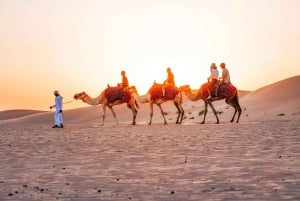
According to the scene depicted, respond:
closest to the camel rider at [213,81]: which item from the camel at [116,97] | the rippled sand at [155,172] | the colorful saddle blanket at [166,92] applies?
→ the colorful saddle blanket at [166,92]

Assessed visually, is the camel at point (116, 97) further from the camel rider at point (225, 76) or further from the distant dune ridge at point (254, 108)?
the distant dune ridge at point (254, 108)

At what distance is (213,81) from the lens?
27.4m

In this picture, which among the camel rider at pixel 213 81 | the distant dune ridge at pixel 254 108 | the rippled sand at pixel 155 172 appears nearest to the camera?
the rippled sand at pixel 155 172

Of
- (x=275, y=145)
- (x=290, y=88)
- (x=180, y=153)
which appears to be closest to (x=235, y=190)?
(x=180, y=153)

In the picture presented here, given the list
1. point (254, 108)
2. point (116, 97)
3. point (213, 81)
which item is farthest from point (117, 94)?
point (254, 108)

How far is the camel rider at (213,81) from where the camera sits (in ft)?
88.3

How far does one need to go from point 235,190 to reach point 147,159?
12.8 feet

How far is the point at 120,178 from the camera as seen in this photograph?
8.65m

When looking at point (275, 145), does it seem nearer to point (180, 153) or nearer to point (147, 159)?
point (180, 153)

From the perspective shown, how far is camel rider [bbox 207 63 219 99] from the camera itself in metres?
26.9

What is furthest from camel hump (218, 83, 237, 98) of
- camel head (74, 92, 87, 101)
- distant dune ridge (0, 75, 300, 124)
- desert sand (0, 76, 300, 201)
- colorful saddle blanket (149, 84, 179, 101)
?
desert sand (0, 76, 300, 201)

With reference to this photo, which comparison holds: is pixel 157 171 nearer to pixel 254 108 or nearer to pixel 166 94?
pixel 166 94

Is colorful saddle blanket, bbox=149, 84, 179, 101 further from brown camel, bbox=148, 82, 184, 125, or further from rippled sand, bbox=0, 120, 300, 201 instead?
rippled sand, bbox=0, 120, 300, 201

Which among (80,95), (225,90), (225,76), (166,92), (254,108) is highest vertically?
(225,76)
